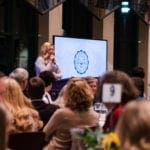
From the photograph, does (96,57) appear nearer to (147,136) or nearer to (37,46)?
(37,46)

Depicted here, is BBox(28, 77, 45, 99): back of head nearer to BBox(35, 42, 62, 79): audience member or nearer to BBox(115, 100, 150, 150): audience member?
BBox(35, 42, 62, 79): audience member

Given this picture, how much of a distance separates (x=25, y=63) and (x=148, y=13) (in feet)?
12.7

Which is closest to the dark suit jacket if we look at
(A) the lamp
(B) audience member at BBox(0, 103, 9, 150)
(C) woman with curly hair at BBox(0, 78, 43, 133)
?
(C) woman with curly hair at BBox(0, 78, 43, 133)

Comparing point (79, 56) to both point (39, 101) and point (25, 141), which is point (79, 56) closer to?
point (39, 101)

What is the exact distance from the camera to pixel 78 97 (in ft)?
16.5

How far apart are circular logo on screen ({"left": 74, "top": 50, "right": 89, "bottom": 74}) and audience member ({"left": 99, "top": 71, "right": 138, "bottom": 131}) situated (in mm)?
6669

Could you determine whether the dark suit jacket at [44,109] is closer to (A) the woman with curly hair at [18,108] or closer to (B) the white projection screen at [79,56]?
(A) the woman with curly hair at [18,108]

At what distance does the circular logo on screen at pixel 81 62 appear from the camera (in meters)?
11.2

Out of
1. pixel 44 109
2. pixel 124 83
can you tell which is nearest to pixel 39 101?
pixel 44 109

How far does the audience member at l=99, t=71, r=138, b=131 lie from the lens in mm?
4273

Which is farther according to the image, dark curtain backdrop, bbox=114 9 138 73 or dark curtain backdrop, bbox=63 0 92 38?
dark curtain backdrop, bbox=114 9 138 73

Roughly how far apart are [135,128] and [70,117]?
8.64ft

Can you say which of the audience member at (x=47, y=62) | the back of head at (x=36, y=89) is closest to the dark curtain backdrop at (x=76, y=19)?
the audience member at (x=47, y=62)

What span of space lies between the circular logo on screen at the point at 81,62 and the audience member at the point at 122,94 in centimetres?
667
